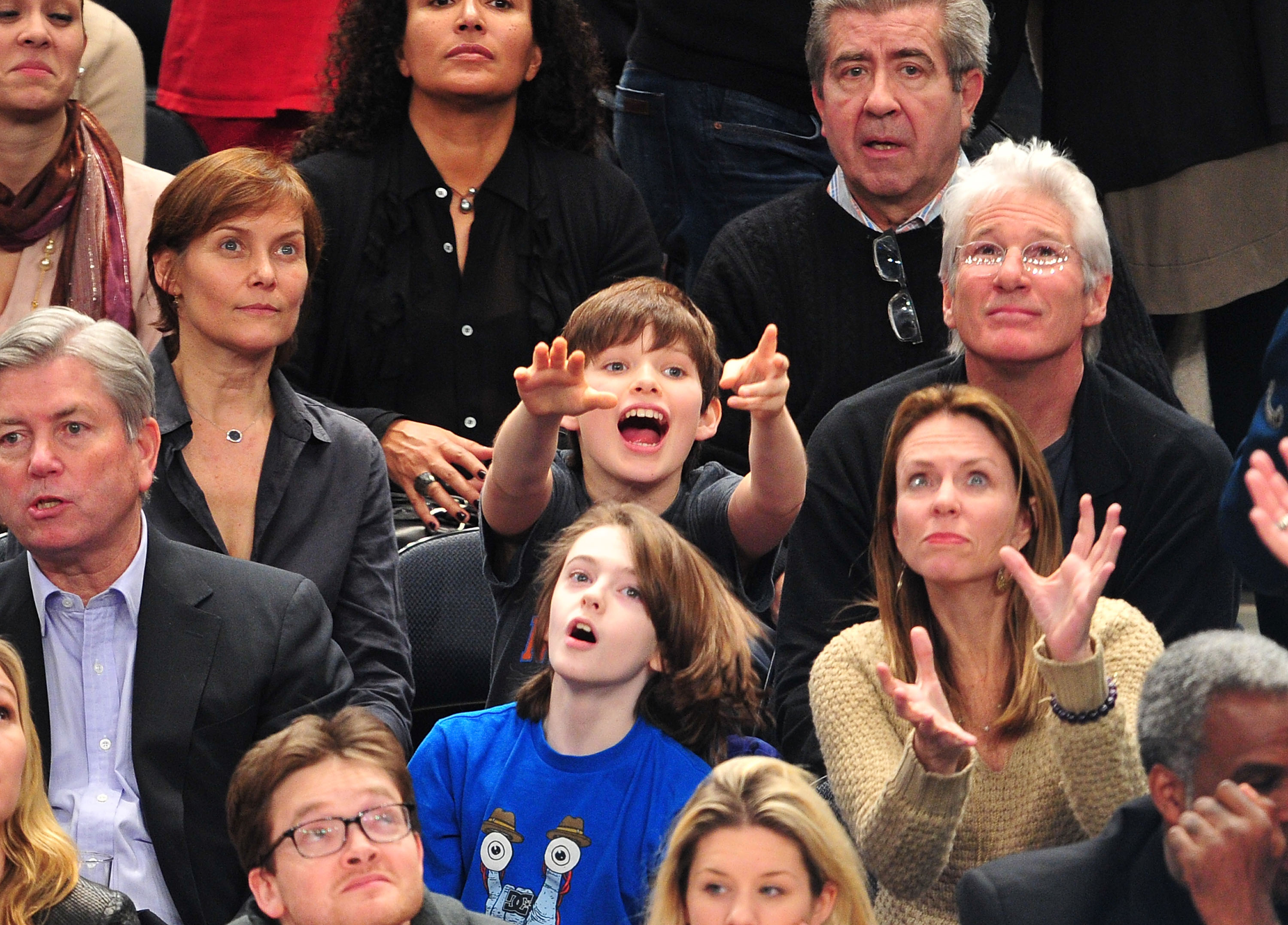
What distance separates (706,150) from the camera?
3.84 m

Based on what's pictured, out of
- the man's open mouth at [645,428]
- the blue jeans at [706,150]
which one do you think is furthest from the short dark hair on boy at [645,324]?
the blue jeans at [706,150]

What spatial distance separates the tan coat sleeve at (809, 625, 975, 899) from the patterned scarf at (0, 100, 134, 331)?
5.13ft

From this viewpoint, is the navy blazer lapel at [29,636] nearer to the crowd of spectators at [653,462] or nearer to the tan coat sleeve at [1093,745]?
the crowd of spectators at [653,462]

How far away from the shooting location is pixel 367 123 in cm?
373

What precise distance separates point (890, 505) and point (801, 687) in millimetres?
341

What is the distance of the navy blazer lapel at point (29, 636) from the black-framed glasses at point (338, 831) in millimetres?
503

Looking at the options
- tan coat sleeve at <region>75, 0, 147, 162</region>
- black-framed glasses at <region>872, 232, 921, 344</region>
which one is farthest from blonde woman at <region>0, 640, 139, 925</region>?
tan coat sleeve at <region>75, 0, 147, 162</region>

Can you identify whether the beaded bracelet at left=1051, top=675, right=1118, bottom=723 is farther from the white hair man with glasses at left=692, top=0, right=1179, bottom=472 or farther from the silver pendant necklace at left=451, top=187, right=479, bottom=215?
the silver pendant necklace at left=451, top=187, right=479, bottom=215

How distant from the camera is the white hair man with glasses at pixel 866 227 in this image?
343 cm

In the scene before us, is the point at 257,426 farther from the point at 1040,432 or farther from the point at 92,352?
the point at 1040,432

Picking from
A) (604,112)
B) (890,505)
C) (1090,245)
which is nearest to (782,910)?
(890,505)

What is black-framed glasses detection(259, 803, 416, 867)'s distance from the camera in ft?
7.38

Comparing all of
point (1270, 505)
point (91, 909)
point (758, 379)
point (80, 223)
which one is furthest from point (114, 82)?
point (1270, 505)

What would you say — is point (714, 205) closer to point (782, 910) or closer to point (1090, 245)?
point (1090, 245)
